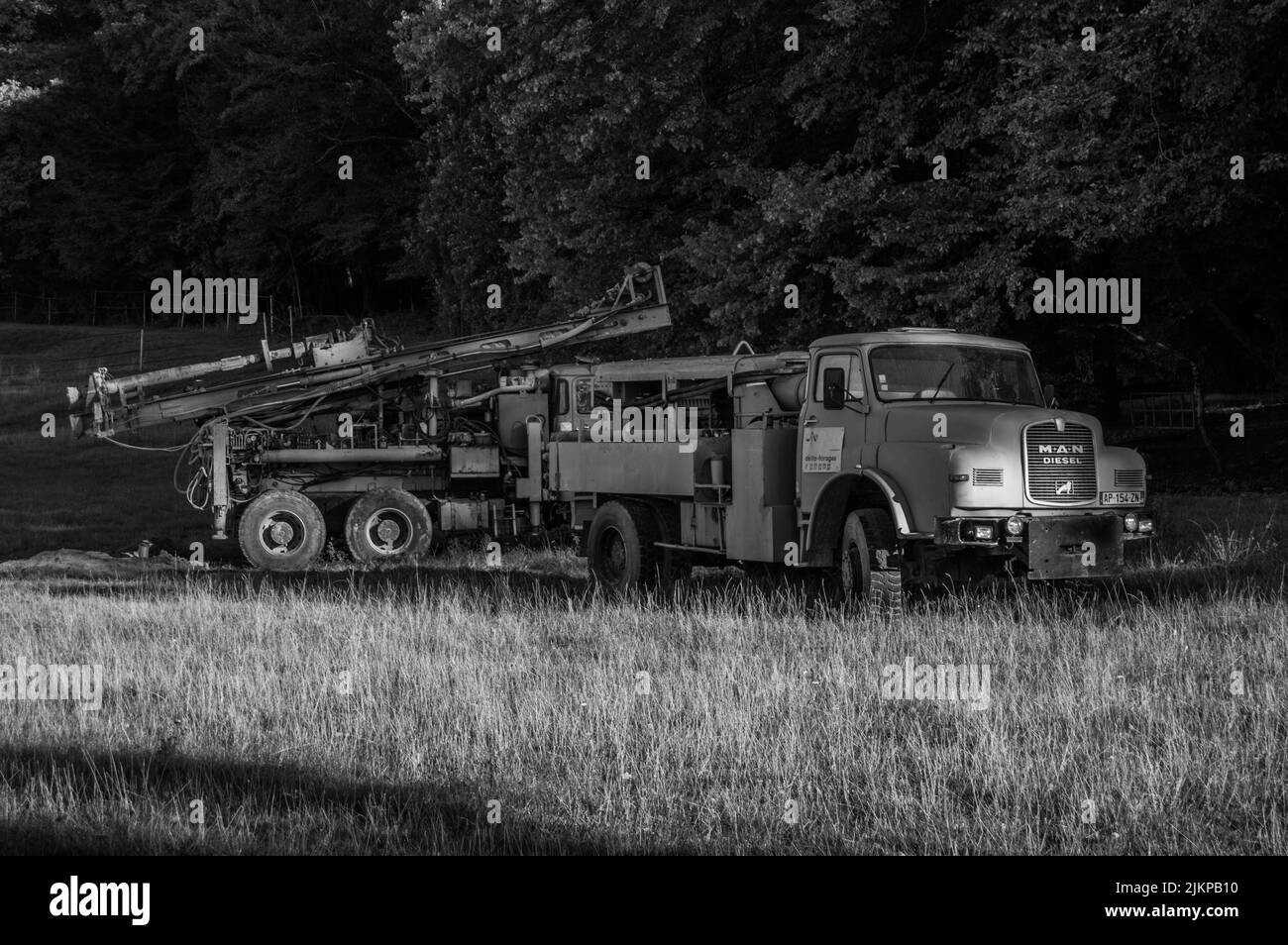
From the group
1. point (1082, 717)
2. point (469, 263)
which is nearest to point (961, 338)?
point (1082, 717)

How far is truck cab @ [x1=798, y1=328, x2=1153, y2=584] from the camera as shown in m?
12.7

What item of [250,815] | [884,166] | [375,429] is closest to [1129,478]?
[250,815]

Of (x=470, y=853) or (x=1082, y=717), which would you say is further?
(x=1082, y=717)

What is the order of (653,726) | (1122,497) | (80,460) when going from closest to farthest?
(653,726), (1122,497), (80,460)

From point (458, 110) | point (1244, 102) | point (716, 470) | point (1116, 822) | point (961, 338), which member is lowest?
point (1116, 822)

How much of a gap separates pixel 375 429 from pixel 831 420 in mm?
10783

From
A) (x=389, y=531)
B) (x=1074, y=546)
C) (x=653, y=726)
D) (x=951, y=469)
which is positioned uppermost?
(x=951, y=469)

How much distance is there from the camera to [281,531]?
70.1ft

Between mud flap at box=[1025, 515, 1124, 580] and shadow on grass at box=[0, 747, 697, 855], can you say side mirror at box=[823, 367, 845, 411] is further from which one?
shadow on grass at box=[0, 747, 697, 855]

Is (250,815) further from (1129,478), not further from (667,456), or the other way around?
(667,456)

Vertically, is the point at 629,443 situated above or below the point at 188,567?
above

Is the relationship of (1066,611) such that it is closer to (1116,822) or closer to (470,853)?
(1116,822)

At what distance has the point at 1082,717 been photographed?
8.87 metres

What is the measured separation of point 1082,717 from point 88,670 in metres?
6.43
